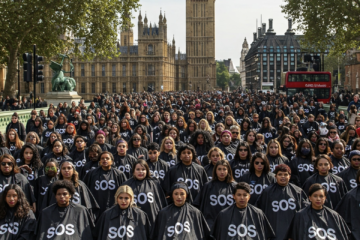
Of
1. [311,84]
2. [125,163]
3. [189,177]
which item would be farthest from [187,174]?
[311,84]

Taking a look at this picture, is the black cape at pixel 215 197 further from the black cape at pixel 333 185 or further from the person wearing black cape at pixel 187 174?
the black cape at pixel 333 185

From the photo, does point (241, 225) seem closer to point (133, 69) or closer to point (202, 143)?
point (202, 143)

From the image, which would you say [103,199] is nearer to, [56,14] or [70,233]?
[70,233]

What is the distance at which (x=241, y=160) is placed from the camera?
8258 millimetres

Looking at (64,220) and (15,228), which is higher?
(64,220)

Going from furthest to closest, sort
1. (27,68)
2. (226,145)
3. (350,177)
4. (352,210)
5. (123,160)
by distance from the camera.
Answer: (27,68) → (226,145) → (123,160) → (350,177) → (352,210)

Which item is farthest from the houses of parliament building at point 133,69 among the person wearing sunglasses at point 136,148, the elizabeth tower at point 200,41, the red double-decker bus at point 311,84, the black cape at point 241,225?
the black cape at point 241,225

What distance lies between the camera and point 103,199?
24.8 ft

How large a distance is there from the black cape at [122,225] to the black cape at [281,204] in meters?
1.77

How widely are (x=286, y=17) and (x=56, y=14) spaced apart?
14.9 meters

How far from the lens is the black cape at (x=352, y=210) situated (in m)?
6.22

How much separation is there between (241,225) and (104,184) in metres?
2.71

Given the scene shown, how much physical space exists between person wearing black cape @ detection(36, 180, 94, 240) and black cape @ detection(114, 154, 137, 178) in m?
2.79

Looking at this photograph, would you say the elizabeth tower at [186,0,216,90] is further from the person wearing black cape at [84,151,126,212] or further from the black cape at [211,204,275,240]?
the black cape at [211,204,275,240]
